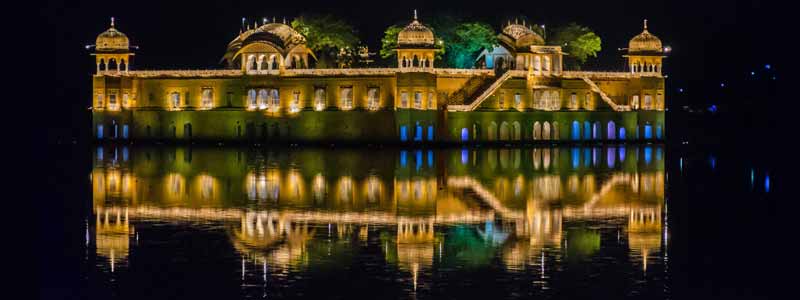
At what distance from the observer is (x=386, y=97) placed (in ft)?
256

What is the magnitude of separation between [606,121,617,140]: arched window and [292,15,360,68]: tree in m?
14.4

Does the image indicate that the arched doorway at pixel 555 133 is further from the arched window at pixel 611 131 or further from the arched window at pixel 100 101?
the arched window at pixel 100 101

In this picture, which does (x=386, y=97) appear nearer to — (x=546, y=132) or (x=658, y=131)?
(x=546, y=132)

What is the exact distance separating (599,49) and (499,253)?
6448cm

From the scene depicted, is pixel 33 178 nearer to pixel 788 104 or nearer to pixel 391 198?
pixel 391 198

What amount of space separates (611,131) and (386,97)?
14.0 meters

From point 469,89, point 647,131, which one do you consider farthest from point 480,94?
point 647,131

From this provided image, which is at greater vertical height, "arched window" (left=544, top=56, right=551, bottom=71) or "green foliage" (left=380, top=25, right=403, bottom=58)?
"green foliage" (left=380, top=25, right=403, bottom=58)

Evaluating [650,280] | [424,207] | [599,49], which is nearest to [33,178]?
[424,207]

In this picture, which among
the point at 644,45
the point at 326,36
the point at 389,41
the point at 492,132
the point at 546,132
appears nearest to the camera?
the point at 492,132

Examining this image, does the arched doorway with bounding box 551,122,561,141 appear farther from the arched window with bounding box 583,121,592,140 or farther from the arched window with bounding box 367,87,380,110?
the arched window with bounding box 367,87,380,110

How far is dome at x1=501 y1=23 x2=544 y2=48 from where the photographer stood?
8188 cm

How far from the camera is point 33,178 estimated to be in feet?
157

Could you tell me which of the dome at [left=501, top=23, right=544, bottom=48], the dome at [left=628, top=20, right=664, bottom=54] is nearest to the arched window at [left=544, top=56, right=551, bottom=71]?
the dome at [left=501, top=23, right=544, bottom=48]
